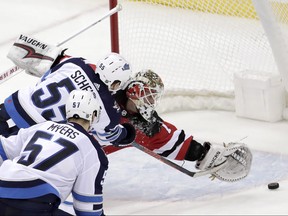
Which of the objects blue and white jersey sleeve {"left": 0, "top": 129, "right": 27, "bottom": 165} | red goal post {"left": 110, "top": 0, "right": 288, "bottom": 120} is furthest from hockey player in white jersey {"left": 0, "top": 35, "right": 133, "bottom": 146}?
red goal post {"left": 110, "top": 0, "right": 288, "bottom": 120}

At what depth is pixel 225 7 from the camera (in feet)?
17.8

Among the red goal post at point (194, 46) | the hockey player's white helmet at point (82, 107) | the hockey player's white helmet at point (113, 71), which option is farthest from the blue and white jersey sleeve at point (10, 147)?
the red goal post at point (194, 46)

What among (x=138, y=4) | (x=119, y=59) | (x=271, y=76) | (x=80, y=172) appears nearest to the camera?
(x=80, y=172)

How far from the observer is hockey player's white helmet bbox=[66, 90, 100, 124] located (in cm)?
344

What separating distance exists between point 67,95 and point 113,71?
21cm

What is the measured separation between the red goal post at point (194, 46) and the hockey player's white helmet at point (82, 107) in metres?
1.78

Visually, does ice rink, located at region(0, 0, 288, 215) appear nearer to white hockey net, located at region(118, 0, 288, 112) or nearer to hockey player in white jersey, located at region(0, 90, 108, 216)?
white hockey net, located at region(118, 0, 288, 112)

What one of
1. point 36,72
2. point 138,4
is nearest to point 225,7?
point 138,4

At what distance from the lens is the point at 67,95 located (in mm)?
3936

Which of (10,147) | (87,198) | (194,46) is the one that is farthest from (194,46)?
(87,198)

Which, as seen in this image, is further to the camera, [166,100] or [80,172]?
[166,100]

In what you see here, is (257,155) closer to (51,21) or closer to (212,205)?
(212,205)

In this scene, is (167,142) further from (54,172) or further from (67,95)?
(54,172)

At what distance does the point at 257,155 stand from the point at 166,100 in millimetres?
825
